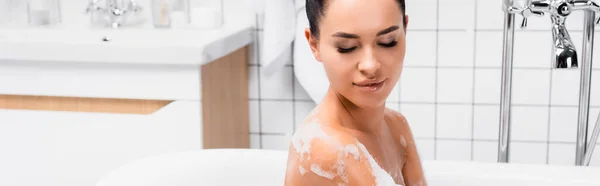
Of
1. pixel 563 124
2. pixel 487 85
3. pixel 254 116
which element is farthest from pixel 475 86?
pixel 254 116

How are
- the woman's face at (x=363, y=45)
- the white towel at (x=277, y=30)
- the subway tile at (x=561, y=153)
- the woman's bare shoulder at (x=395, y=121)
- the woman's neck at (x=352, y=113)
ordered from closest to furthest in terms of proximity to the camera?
1. the woman's face at (x=363, y=45)
2. the woman's neck at (x=352, y=113)
3. the woman's bare shoulder at (x=395, y=121)
4. the white towel at (x=277, y=30)
5. the subway tile at (x=561, y=153)

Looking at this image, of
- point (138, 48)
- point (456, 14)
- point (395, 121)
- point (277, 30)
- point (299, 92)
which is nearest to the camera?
point (395, 121)

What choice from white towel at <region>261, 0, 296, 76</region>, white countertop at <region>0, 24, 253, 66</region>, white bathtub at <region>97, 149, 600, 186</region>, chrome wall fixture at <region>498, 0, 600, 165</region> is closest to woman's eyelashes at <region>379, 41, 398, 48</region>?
chrome wall fixture at <region>498, 0, 600, 165</region>

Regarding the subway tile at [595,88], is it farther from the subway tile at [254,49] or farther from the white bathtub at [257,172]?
the subway tile at [254,49]

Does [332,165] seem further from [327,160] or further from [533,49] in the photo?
[533,49]

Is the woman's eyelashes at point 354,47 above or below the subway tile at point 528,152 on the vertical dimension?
above

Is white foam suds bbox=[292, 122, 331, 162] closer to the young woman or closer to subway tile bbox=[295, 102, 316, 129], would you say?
the young woman

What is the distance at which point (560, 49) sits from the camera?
5.91 ft

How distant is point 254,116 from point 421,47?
703 mm

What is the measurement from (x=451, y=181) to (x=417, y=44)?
36.1 inches

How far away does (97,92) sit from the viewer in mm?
2562

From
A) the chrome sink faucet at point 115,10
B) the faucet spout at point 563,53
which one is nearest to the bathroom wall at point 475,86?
the chrome sink faucet at point 115,10

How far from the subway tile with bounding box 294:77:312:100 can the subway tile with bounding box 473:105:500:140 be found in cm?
63

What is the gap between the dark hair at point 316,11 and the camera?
4.09 feet
